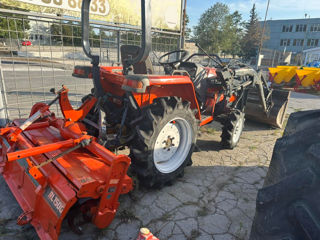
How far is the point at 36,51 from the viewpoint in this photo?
4352 mm

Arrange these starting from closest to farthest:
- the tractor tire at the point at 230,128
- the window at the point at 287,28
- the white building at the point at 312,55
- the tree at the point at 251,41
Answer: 1. the tractor tire at the point at 230,128
2. the white building at the point at 312,55
3. the tree at the point at 251,41
4. the window at the point at 287,28

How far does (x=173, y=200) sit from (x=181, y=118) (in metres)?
0.96

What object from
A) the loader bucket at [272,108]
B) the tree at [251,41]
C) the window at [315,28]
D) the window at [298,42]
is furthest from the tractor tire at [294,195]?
the window at [298,42]

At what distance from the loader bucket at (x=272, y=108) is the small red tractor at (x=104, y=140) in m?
1.70

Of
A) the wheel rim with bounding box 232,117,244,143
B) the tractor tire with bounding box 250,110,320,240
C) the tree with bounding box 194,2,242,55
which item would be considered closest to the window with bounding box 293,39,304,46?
the tree with bounding box 194,2,242,55

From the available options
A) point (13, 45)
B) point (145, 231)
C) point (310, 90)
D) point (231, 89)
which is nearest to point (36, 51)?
point (13, 45)

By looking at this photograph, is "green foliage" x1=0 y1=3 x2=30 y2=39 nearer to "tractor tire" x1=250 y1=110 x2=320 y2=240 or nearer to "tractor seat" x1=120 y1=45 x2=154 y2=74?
"tractor seat" x1=120 y1=45 x2=154 y2=74

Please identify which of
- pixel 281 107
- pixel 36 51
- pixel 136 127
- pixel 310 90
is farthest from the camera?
pixel 310 90

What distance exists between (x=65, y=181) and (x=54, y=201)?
0.17 m

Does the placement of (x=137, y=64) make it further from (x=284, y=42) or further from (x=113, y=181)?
(x=284, y=42)

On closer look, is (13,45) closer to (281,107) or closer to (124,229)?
(124,229)

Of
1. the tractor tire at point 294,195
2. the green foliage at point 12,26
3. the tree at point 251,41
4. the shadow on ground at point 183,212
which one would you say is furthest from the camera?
the tree at point 251,41

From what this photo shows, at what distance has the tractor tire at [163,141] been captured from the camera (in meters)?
2.49

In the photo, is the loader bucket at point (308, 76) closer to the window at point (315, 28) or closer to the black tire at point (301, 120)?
the black tire at point (301, 120)
